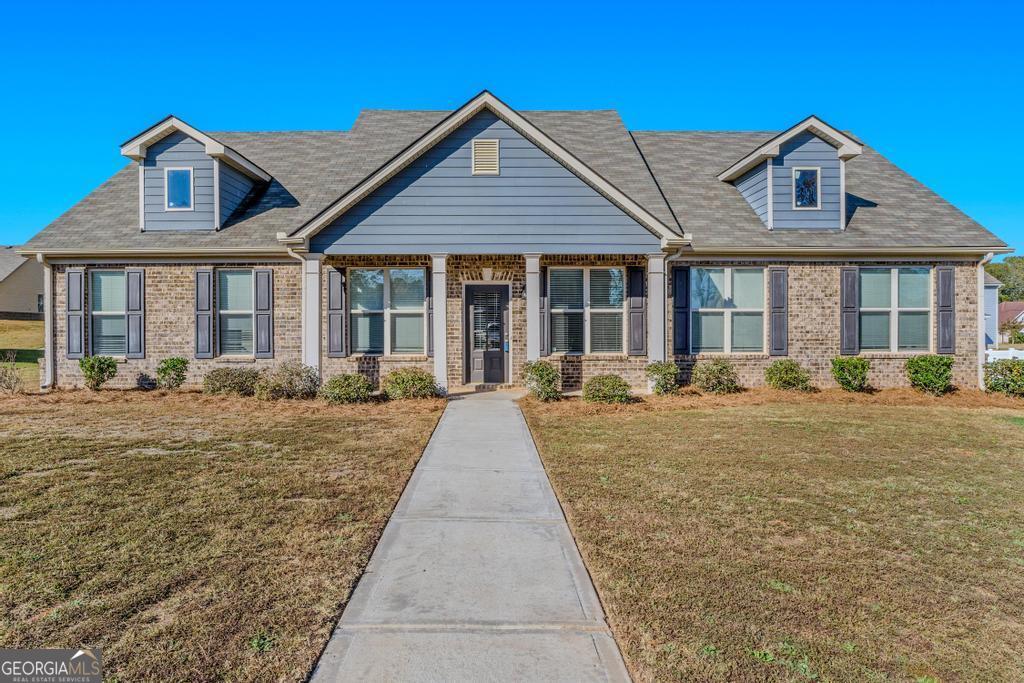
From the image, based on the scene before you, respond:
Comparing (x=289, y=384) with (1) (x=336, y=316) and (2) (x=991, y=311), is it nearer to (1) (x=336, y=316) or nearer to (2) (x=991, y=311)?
(1) (x=336, y=316)

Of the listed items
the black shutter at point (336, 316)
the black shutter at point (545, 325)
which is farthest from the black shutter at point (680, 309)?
the black shutter at point (336, 316)

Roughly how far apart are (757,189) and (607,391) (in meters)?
6.53

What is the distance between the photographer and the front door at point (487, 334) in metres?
12.7

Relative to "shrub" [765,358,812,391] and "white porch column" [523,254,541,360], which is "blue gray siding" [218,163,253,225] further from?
"shrub" [765,358,812,391]

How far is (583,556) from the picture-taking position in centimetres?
397

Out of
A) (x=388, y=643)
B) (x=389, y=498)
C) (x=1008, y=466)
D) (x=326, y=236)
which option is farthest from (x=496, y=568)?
(x=326, y=236)

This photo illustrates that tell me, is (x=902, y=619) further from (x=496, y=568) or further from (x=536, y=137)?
(x=536, y=137)

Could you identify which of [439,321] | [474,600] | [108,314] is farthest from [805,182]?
[108,314]

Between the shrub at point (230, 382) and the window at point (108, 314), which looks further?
the window at point (108, 314)

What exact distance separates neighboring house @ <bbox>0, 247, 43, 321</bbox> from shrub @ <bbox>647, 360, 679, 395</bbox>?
4078 centimetres

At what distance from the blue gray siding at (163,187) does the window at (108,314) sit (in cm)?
142

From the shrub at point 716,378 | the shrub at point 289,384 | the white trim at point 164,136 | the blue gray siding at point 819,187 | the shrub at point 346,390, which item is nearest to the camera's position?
the shrub at point 346,390

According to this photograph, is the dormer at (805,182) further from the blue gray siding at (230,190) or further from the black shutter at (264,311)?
the blue gray siding at (230,190)

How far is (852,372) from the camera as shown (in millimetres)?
11805
